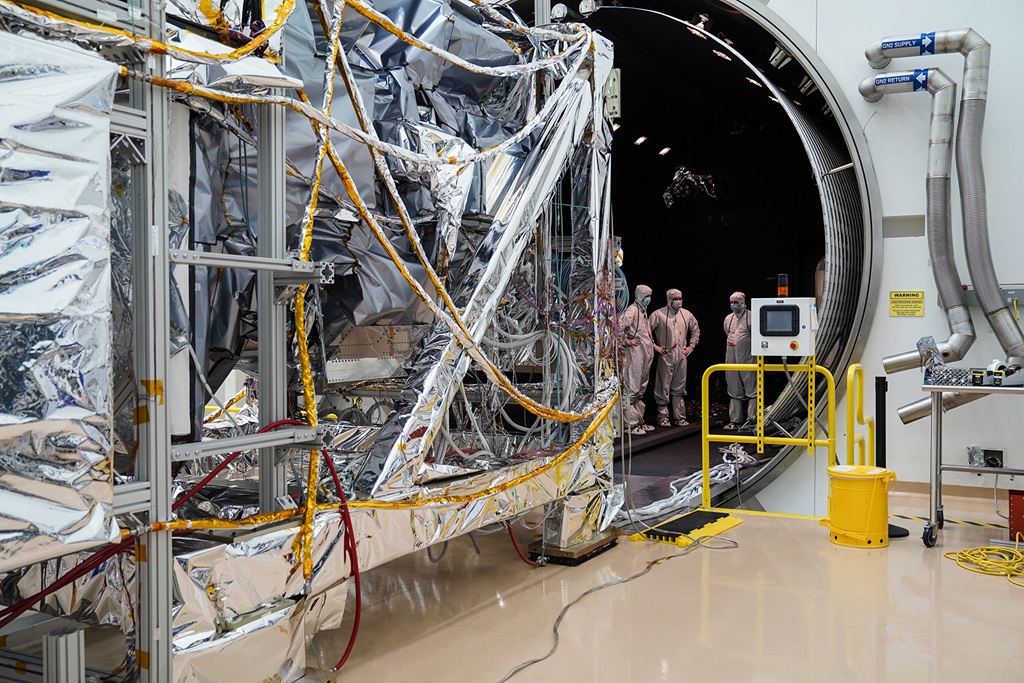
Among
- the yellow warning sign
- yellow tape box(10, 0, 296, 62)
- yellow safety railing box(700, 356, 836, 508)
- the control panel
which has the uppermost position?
yellow tape box(10, 0, 296, 62)

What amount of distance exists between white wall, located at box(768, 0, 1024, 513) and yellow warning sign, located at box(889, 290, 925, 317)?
4 cm

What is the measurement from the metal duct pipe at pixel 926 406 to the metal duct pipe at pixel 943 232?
0.23 meters

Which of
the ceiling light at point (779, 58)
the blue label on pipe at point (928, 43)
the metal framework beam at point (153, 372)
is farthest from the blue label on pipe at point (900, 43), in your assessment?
the metal framework beam at point (153, 372)

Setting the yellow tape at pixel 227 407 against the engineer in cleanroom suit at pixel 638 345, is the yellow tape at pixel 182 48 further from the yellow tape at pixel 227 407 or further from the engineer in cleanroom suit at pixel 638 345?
the engineer in cleanroom suit at pixel 638 345

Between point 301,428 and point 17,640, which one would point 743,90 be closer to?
point 301,428

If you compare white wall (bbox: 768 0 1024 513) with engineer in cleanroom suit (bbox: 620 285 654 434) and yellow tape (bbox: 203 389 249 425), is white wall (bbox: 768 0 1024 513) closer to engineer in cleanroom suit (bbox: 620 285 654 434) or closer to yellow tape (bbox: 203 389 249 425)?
engineer in cleanroom suit (bbox: 620 285 654 434)

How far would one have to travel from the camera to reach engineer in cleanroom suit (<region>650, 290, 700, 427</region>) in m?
9.73

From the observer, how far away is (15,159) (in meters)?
1.82

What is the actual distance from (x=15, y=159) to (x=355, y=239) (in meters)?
1.57

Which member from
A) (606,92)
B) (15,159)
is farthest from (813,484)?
(15,159)

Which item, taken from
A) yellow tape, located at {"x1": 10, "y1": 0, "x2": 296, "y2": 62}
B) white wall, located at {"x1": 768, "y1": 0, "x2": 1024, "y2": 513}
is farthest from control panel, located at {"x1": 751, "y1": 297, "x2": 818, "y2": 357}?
yellow tape, located at {"x1": 10, "y1": 0, "x2": 296, "y2": 62}

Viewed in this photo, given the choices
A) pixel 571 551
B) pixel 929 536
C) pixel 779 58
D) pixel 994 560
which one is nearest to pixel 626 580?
pixel 571 551

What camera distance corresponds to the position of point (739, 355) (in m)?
9.11

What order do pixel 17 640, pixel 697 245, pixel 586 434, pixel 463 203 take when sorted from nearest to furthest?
pixel 17 640 < pixel 463 203 < pixel 586 434 < pixel 697 245
